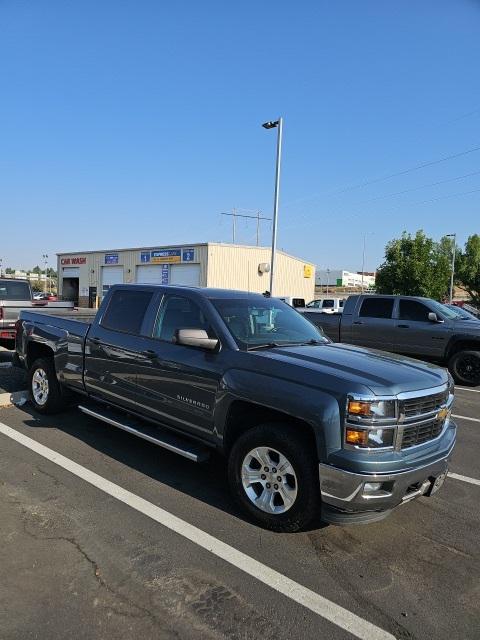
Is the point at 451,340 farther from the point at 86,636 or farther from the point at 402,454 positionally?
the point at 86,636

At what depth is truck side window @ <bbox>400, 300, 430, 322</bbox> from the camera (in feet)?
37.8

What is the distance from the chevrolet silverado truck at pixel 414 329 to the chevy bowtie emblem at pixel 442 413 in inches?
242

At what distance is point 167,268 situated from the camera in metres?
40.6

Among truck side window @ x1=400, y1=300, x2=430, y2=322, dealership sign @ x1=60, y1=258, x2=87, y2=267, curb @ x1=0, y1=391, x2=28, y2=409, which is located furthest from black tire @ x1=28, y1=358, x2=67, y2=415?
dealership sign @ x1=60, y1=258, x2=87, y2=267

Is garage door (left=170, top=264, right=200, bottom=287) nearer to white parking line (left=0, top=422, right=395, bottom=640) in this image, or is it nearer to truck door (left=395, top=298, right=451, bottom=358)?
truck door (left=395, top=298, right=451, bottom=358)

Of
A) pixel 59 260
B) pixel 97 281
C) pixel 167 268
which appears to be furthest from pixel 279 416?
pixel 59 260

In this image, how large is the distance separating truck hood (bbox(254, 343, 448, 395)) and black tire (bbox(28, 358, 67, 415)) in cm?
343

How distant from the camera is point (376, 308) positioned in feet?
40.5

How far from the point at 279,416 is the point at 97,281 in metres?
44.7

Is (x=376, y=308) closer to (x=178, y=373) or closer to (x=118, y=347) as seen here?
(x=118, y=347)

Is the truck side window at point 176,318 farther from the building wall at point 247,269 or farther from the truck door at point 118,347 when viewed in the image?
the building wall at point 247,269

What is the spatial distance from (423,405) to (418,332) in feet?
27.0

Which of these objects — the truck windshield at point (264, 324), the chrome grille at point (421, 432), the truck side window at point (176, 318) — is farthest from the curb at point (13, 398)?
the chrome grille at point (421, 432)

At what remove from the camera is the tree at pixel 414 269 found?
44.1 m
